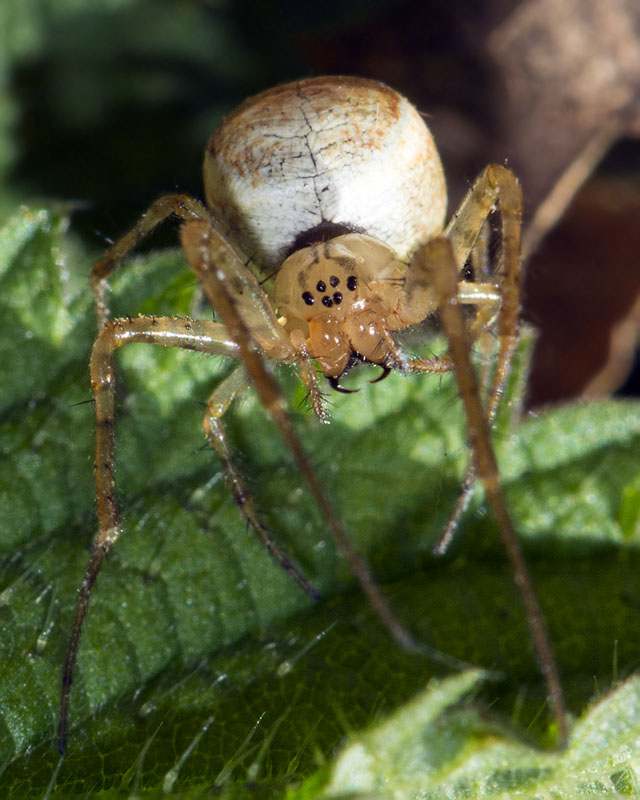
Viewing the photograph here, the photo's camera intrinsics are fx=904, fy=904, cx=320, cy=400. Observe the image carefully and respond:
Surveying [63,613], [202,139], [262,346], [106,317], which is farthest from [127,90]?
[63,613]

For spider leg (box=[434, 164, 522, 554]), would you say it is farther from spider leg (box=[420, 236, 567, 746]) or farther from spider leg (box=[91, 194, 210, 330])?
spider leg (box=[91, 194, 210, 330])

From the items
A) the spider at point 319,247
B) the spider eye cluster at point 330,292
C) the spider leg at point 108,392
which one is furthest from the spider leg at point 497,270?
the spider leg at point 108,392

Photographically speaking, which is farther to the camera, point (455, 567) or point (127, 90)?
point (127, 90)

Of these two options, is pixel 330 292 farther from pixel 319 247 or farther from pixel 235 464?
pixel 235 464

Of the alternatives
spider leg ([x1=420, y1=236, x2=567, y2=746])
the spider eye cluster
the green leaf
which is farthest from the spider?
spider leg ([x1=420, y1=236, x2=567, y2=746])

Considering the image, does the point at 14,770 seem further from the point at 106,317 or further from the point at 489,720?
the point at 106,317
